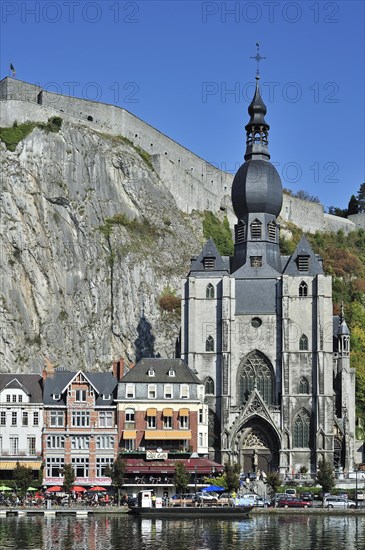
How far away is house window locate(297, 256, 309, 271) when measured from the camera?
103 metres

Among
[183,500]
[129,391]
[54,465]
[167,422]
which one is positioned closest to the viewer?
[183,500]

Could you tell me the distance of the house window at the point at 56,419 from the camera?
9244 centimetres

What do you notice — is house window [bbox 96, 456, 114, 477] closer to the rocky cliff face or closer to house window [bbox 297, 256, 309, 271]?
the rocky cliff face

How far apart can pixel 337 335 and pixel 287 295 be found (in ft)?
36.5

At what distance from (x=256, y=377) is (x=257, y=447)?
5.92 meters

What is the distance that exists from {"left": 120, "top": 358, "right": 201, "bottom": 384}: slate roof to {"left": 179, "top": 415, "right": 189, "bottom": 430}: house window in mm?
2815

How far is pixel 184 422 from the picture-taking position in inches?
3693

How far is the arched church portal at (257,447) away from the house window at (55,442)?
1543cm

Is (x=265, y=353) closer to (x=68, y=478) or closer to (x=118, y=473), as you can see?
(x=118, y=473)

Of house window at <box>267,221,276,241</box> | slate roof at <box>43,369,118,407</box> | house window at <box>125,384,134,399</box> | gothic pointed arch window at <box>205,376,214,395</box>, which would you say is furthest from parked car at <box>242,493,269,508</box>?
house window at <box>267,221,276,241</box>

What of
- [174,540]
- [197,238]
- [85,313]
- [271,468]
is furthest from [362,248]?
[174,540]

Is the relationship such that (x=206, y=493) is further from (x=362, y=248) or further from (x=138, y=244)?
(x=362, y=248)

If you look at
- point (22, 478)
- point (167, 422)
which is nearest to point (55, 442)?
point (22, 478)

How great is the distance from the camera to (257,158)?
10944 cm
